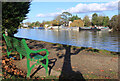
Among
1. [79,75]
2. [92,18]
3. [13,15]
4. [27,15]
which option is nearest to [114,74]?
[79,75]

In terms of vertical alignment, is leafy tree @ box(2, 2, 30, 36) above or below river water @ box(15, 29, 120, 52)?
above

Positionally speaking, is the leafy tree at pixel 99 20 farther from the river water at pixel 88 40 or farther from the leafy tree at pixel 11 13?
the leafy tree at pixel 11 13

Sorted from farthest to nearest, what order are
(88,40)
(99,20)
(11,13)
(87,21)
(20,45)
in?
(87,21), (99,20), (88,40), (11,13), (20,45)

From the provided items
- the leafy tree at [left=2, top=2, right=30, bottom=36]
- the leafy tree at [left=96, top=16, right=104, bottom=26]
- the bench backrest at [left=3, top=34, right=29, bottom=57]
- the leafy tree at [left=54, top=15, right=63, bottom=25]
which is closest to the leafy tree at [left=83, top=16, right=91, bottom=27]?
the leafy tree at [left=96, top=16, right=104, bottom=26]

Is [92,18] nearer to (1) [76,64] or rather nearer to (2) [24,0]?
(2) [24,0]

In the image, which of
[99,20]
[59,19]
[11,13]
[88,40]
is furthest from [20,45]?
[59,19]

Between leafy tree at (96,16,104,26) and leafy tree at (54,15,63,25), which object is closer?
leafy tree at (96,16,104,26)

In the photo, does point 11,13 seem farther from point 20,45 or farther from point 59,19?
point 59,19

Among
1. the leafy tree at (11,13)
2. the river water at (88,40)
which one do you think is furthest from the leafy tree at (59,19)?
the leafy tree at (11,13)

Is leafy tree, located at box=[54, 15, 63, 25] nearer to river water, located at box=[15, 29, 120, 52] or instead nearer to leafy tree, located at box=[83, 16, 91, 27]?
leafy tree, located at box=[83, 16, 91, 27]

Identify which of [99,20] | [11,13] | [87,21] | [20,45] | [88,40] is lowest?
[88,40]

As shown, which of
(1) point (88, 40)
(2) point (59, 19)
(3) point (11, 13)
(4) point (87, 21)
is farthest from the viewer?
(2) point (59, 19)

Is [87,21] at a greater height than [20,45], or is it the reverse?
[87,21]

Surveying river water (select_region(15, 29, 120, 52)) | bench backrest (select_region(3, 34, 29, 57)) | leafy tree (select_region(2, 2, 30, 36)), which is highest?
leafy tree (select_region(2, 2, 30, 36))
